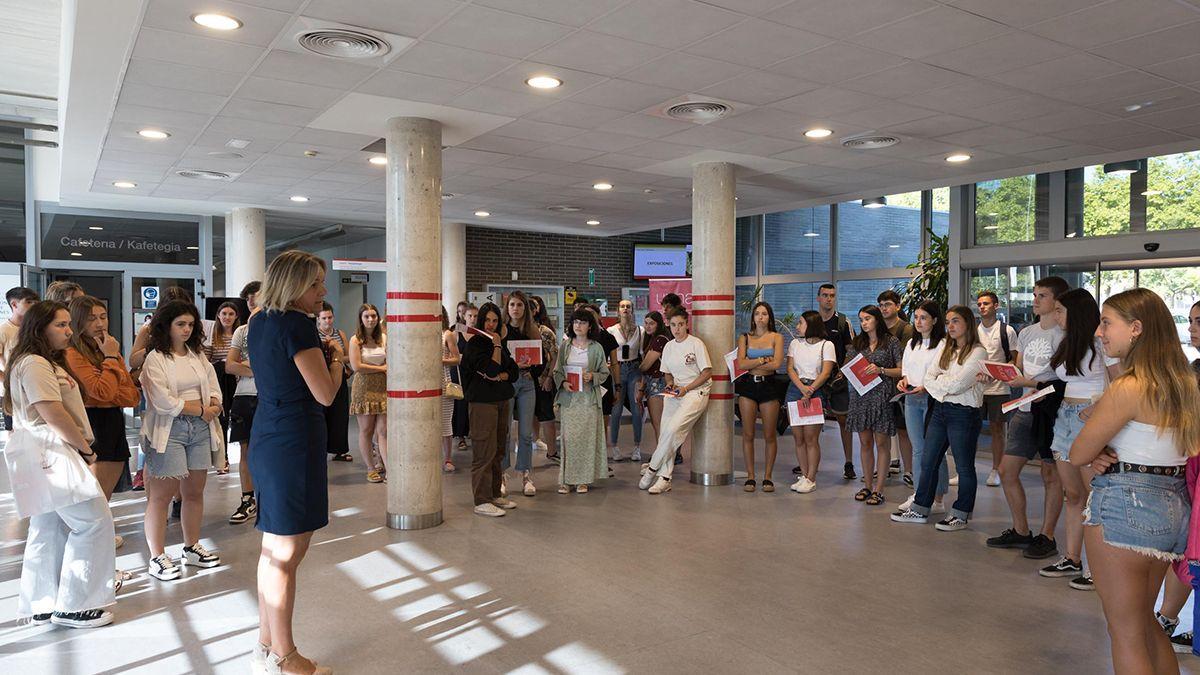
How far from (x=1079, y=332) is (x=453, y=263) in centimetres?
1054

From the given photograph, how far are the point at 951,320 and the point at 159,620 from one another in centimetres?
524

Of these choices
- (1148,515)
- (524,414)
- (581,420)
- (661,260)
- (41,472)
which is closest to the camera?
(1148,515)

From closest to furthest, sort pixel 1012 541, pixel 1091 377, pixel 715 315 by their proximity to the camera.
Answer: pixel 1091 377 → pixel 1012 541 → pixel 715 315

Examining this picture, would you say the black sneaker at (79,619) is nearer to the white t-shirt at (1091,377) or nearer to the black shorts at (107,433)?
the black shorts at (107,433)

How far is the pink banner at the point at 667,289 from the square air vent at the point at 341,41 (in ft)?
19.7

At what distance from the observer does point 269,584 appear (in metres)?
3.34

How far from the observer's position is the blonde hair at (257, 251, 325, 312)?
3.21 m

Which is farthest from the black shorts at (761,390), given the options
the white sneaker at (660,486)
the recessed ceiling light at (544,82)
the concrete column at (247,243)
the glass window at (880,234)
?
the concrete column at (247,243)

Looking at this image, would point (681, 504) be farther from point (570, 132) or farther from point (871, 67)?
point (871, 67)

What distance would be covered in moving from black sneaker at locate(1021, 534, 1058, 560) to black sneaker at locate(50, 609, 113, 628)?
210 inches

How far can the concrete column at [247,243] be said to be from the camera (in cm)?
1123

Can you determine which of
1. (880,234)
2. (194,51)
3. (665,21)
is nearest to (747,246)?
(880,234)

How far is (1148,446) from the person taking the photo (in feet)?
8.66

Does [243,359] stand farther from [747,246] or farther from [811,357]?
[747,246]
